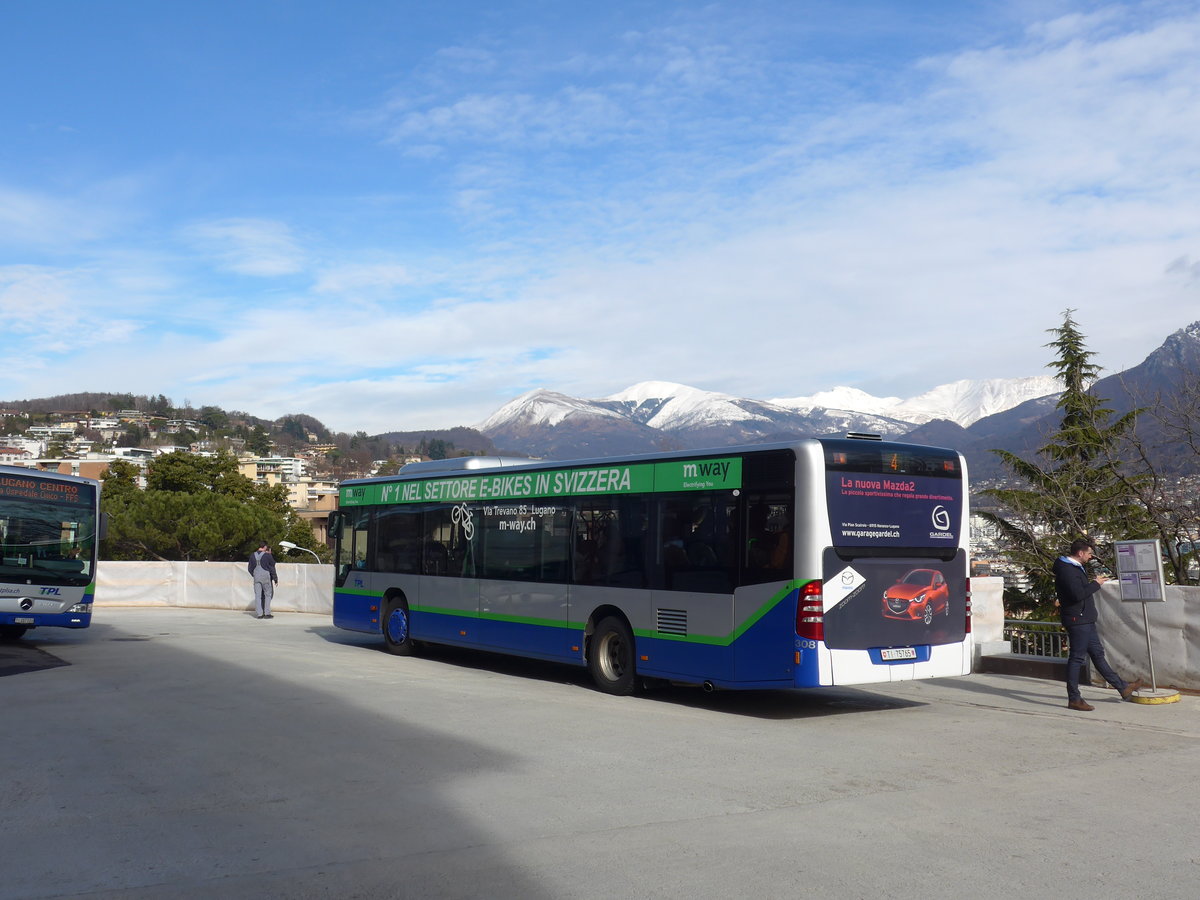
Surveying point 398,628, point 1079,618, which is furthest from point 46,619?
point 1079,618

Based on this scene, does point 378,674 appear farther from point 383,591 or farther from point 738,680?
point 738,680

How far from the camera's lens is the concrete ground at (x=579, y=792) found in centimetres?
584

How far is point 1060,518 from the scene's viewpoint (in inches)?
1115

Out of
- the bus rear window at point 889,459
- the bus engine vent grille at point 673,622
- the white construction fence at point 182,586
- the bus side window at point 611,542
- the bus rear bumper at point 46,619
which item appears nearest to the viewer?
the bus rear window at point 889,459

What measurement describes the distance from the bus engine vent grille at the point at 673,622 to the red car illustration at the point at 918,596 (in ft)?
7.20

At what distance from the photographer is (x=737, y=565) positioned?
12039 millimetres

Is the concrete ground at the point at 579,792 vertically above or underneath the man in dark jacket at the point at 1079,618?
underneath

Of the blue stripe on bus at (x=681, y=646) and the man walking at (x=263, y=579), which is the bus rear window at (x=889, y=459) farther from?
the man walking at (x=263, y=579)

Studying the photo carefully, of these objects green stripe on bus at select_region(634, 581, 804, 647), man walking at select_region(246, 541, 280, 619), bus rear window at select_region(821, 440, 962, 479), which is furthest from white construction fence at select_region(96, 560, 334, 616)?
bus rear window at select_region(821, 440, 962, 479)

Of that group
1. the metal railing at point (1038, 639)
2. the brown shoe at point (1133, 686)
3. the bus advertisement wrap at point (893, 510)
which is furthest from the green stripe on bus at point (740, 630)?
the metal railing at point (1038, 639)

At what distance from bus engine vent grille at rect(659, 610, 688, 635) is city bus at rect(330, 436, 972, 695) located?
0.07ft

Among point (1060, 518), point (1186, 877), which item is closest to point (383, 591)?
point (1186, 877)

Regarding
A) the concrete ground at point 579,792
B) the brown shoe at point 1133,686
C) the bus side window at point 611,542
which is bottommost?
the concrete ground at point 579,792

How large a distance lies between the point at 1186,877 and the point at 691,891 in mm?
2540
